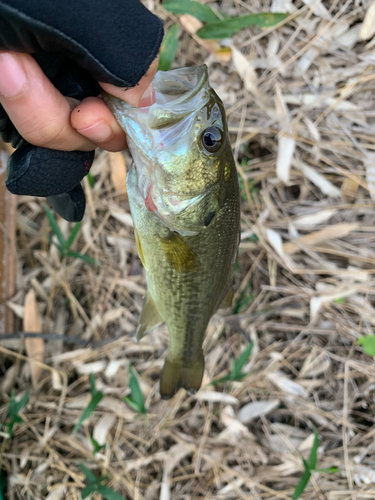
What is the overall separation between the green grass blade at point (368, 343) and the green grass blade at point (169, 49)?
2.07m

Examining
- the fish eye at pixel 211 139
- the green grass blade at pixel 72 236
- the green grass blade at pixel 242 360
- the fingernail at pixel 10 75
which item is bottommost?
the green grass blade at pixel 242 360

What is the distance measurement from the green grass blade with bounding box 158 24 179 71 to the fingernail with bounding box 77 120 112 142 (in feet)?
3.89

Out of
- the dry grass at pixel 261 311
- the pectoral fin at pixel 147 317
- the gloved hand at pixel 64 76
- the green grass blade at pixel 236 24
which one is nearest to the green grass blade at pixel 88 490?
the dry grass at pixel 261 311

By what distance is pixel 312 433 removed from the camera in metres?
2.33

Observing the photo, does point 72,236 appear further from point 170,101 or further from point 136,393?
point 170,101

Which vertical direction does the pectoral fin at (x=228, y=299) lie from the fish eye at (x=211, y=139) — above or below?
below

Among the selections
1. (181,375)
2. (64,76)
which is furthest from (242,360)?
(64,76)

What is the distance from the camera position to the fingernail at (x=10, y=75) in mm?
920

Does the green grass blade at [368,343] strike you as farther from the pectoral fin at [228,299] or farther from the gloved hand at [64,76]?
the gloved hand at [64,76]

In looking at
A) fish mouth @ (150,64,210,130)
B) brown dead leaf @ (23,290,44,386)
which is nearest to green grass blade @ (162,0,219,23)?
fish mouth @ (150,64,210,130)

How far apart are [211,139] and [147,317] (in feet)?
2.97

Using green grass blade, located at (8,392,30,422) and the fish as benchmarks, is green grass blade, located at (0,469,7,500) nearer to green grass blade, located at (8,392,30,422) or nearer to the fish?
green grass blade, located at (8,392,30,422)

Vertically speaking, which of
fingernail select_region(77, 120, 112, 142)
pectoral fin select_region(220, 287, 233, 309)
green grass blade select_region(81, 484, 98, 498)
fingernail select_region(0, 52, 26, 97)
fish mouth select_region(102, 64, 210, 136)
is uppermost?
fingernail select_region(0, 52, 26, 97)

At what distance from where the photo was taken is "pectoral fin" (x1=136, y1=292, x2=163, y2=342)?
172 cm
